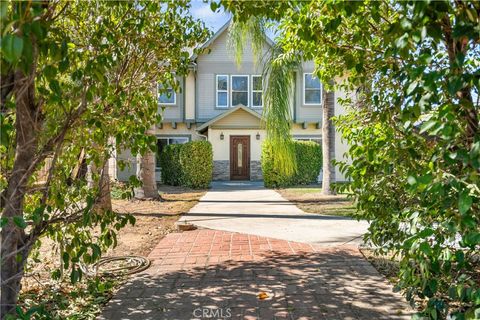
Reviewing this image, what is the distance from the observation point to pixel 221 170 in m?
21.1

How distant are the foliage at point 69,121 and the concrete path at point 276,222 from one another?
4.12 m

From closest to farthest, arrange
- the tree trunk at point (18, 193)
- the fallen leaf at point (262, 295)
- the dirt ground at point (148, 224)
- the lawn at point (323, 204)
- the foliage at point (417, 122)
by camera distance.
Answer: the foliage at point (417, 122)
the tree trunk at point (18, 193)
the fallen leaf at point (262, 295)
the dirt ground at point (148, 224)
the lawn at point (323, 204)

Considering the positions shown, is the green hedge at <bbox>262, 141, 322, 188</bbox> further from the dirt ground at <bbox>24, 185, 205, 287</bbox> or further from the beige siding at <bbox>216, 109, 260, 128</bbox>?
the dirt ground at <bbox>24, 185, 205, 287</bbox>

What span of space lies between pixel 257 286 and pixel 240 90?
58.1 ft

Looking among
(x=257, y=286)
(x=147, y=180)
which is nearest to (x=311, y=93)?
(x=147, y=180)

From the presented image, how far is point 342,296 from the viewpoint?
12.8 ft

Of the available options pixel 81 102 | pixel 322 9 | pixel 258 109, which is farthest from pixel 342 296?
pixel 258 109

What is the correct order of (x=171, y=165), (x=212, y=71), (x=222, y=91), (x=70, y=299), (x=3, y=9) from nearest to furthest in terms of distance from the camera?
(x=3, y=9) < (x=70, y=299) < (x=171, y=165) < (x=212, y=71) < (x=222, y=91)

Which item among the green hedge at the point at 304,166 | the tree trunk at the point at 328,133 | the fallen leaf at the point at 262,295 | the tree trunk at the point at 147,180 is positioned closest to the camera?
the fallen leaf at the point at 262,295

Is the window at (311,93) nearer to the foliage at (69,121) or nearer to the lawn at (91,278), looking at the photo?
the lawn at (91,278)

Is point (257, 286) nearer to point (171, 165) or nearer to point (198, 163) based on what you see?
point (198, 163)

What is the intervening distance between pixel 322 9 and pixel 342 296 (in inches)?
106

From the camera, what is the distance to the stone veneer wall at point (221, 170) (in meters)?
20.9

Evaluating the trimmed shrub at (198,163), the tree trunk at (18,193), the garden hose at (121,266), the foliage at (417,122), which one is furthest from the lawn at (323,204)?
the tree trunk at (18,193)
